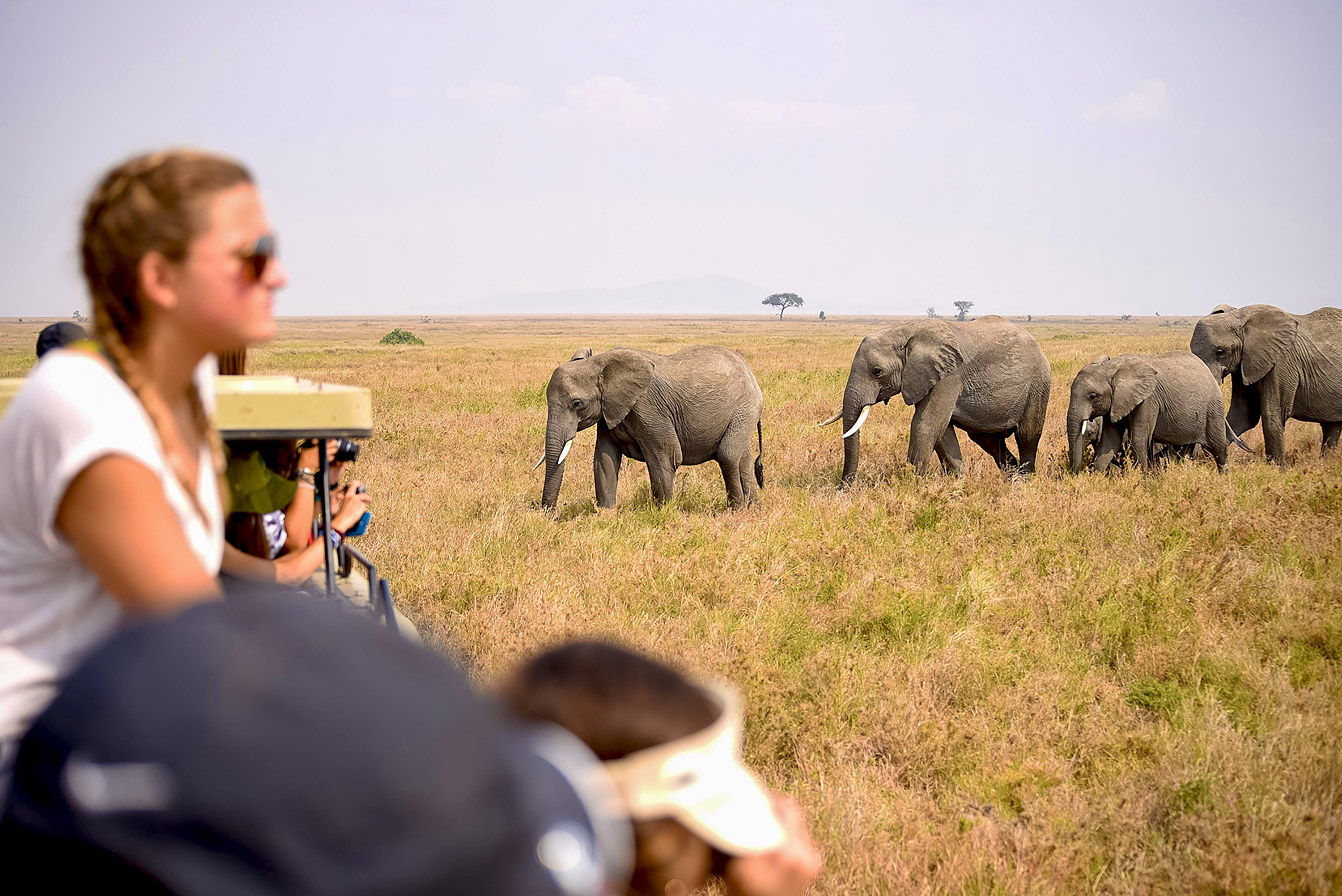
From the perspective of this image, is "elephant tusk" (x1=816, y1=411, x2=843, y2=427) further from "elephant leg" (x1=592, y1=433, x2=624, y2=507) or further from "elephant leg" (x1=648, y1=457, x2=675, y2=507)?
"elephant leg" (x1=592, y1=433, x2=624, y2=507)

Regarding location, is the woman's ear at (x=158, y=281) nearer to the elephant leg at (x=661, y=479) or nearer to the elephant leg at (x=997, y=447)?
the elephant leg at (x=661, y=479)

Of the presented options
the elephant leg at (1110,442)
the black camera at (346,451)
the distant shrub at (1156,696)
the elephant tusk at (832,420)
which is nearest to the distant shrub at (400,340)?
the elephant tusk at (832,420)

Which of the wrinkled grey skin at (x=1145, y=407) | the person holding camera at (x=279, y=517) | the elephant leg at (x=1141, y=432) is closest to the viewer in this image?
the person holding camera at (x=279, y=517)

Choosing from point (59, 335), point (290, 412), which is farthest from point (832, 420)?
point (290, 412)

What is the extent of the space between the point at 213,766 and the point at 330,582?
305cm

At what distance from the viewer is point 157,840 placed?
70cm

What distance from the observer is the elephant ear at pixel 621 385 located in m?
9.45

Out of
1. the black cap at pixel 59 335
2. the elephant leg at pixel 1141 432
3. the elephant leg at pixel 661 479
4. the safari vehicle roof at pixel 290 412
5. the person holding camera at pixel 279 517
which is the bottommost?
the elephant leg at pixel 661 479

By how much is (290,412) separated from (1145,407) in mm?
10962

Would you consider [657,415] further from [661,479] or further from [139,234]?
[139,234]

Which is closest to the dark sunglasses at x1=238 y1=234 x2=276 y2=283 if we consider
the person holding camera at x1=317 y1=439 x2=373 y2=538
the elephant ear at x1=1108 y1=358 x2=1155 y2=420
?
the person holding camera at x1=317 y1=439 x2=373 y2=538

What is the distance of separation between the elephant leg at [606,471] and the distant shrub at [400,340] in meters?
50.0

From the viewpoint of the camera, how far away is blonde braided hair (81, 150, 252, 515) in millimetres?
1386

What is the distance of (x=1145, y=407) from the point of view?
1158cm
